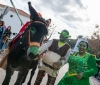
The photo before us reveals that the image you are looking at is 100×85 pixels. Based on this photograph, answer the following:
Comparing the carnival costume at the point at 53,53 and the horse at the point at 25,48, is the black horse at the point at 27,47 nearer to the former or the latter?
the horse at the point at 25,48

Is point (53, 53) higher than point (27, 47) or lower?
lower

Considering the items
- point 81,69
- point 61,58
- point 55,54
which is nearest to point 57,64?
point 61,58

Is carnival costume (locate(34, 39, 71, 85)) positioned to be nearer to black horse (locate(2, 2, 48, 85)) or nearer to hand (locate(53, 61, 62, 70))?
hand (locate(53, 61, 62, 70))

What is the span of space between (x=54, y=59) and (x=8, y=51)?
1.27m

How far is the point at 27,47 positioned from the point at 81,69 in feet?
4.39

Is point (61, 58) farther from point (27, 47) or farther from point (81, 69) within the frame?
point (27, 47)

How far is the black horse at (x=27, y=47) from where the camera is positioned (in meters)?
4.71

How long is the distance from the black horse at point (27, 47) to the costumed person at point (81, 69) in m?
0.88

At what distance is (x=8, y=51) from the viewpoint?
217 inches

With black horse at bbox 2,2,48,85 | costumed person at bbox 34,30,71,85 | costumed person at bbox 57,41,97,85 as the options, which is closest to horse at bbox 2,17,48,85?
black horse at bbox 2,2,48,85

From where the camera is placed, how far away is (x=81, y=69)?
4793 mm

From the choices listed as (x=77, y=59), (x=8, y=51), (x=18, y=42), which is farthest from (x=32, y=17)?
(x=77, y=59)

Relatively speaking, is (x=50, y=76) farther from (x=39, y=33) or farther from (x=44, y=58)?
(x=39, y=33)

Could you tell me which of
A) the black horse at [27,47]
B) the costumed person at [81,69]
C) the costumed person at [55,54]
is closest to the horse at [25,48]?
the black horse at [27,47]
